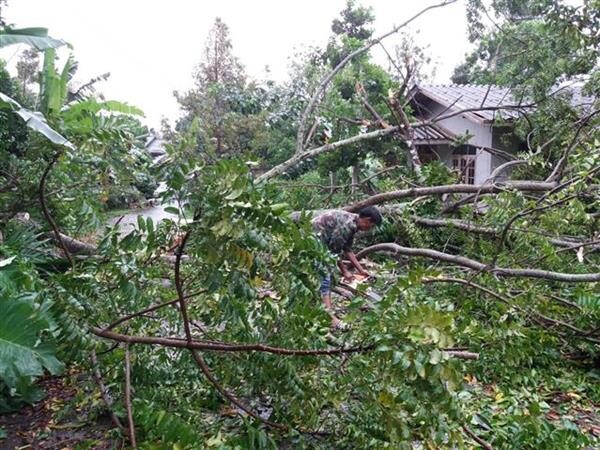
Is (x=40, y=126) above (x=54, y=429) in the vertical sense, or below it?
above

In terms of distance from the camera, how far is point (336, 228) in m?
4.35

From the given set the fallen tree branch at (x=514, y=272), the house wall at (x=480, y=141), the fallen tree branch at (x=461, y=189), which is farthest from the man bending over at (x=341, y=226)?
the house wall at (x=480, y=141)

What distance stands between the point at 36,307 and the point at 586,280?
370 cm

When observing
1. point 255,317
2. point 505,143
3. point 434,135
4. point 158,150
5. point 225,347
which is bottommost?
point 225,347

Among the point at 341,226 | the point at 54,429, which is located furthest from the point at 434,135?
the point at 54,429

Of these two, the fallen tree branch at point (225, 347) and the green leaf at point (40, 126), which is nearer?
the fallen tree branch at point (225, 347)

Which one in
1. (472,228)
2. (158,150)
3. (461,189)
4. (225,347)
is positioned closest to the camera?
(225,347)

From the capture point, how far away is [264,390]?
2529 millimetres

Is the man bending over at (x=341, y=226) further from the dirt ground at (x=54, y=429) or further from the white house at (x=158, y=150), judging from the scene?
the dirt ground at (x=54, y=429)

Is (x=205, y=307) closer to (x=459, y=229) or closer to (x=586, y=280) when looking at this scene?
(x=586, y=280)

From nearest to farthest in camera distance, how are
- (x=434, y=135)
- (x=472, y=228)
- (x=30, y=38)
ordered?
(x=30, y=38) < (x=472, y=228) < (x=434, y=135)

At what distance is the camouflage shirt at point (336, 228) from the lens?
4.32 m

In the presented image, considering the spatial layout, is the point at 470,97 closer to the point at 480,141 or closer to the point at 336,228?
the point at 480,141

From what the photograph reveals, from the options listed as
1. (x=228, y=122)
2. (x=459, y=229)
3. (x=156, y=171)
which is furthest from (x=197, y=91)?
(x=156, y=171)
